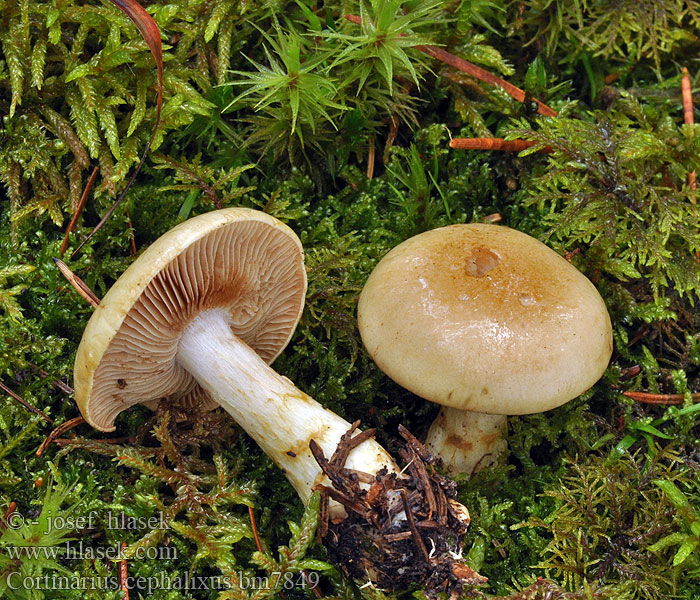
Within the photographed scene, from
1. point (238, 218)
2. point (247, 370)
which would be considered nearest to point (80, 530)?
point (247, 370)

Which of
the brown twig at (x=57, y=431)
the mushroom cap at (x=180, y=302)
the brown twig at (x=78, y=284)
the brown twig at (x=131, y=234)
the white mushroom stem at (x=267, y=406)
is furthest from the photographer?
the brown twig at (x=131, y=234)

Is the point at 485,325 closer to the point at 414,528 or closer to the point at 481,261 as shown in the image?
the point at 481,261

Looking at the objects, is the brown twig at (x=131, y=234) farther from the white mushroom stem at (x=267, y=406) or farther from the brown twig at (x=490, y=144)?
the brown twig at (x=490, y=144)

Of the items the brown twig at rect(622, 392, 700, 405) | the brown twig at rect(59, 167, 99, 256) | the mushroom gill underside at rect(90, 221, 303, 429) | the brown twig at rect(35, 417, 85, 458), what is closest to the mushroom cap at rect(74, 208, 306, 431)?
the mushroom gill underside at rect(90, 221, 303, 429)

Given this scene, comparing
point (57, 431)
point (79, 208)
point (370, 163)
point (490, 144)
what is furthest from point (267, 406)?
point (490, 144)

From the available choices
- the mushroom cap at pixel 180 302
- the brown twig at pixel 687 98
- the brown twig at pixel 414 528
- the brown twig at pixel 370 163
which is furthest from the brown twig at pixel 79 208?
the brown twig at pixel 687 98

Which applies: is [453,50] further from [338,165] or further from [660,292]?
[660,292]
